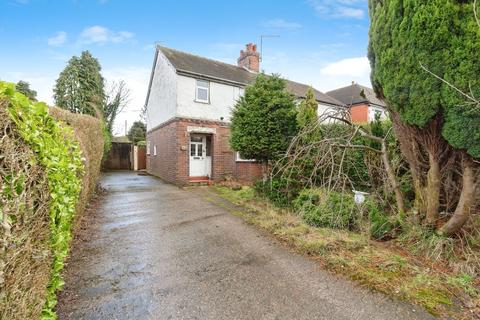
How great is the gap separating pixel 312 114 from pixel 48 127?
5871 millimetres

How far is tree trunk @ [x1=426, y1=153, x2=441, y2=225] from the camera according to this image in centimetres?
366

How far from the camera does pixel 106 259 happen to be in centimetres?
352

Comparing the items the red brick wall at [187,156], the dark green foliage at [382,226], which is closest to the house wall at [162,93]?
the red brick wall at [187,156]

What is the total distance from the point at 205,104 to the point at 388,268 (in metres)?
9.74

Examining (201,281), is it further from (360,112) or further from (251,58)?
(360,112)

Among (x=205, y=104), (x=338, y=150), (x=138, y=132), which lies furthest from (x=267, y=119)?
(x=138, y=132)

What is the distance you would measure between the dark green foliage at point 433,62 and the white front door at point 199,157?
9.01m

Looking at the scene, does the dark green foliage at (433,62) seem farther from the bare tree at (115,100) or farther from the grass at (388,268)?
the bare tree at (115,100)

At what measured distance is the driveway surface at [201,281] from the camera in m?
2.38

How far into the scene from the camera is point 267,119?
703 cm

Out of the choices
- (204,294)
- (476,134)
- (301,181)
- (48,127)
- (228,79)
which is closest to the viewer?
(48,127)

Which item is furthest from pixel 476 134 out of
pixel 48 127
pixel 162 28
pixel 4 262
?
pixel 162 28

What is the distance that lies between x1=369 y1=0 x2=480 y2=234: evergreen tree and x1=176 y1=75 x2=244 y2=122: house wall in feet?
22.8

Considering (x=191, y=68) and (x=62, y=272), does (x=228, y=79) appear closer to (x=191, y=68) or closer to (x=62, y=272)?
(x=191, y=68)
